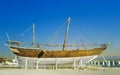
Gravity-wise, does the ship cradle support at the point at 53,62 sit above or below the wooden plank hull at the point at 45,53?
below

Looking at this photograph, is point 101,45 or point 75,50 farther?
point 101,45

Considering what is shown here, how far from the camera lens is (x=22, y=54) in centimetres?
3922

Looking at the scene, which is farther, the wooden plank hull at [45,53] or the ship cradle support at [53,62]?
the ship cradle support at [53,62]

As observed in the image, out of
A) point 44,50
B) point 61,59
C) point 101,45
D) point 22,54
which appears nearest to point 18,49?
point 22,54

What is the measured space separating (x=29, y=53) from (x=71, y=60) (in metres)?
7.58

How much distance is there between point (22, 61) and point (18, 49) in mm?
2468

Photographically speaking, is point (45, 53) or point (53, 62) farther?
point (53, 62)

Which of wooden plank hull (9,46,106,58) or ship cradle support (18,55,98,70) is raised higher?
wooden plank hull (9,46,106,58)

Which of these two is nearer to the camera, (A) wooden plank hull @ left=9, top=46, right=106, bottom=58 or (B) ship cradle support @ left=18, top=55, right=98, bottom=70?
(A) wooden plank hull @ left=9, top=46, right=106, bottom=58

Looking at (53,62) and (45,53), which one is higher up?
(45,53)

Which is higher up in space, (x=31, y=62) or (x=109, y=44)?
(x=109, y=44)

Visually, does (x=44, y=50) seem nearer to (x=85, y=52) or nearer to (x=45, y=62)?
(x=45, y=62)

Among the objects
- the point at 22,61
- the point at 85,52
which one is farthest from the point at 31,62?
the point at 85,52

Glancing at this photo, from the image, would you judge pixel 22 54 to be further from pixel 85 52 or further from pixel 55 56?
pixel 85 52
